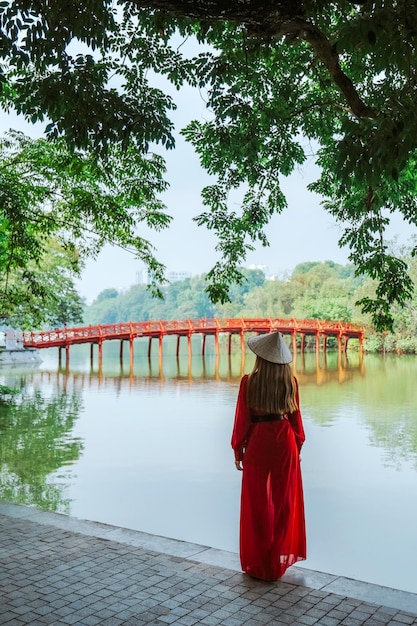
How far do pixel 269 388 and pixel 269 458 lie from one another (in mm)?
363

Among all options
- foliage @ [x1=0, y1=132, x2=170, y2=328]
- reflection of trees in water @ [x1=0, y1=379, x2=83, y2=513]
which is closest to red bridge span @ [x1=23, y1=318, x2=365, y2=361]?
reflection of trees in water @ [x1=0, y1=379, x2=83, y2=513]

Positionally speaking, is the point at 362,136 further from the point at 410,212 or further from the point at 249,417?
the point at 410,212

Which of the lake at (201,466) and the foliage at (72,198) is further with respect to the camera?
the foliage at (72,198)

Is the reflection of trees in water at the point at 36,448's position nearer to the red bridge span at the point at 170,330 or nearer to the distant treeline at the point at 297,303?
the red bridge span at the point at 170,330

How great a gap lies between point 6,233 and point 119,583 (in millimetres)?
8442

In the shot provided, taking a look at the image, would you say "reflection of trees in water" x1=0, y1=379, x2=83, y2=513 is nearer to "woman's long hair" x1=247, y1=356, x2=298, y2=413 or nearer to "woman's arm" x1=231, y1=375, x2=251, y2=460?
"woman's arm" x1=231, y1=375, x2=251, y2=460

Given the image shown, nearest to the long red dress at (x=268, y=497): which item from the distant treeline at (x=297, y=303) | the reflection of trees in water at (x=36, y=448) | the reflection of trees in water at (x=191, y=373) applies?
the reflection of trees in water at (x=36, y=448)

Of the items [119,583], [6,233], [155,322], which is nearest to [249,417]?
[119,583]

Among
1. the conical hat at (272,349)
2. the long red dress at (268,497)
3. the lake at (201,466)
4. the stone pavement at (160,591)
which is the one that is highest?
the conical hat at (272,349)

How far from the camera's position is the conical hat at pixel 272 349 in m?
3.53

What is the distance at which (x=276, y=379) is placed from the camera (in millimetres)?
3559

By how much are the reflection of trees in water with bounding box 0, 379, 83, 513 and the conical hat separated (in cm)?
421

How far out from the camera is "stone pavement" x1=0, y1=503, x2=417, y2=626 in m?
2.91

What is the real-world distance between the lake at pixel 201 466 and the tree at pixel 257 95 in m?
2.19
